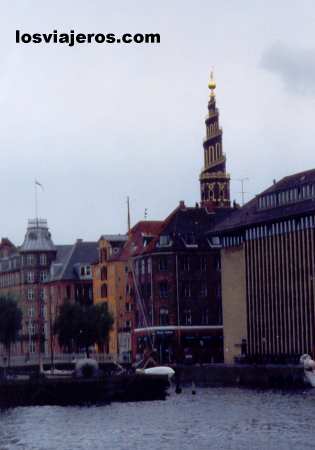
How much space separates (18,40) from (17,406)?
202ft

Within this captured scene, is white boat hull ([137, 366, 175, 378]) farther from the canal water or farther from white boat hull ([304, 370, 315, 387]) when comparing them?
the canal water

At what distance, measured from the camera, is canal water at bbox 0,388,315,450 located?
322 ft

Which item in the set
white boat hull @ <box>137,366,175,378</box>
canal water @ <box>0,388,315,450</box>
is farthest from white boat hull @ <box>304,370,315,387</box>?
white boat hull @ <box>137,366,175,378</box>

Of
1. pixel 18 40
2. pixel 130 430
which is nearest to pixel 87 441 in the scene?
pixel 130 430

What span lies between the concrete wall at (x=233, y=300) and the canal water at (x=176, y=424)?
4504cm

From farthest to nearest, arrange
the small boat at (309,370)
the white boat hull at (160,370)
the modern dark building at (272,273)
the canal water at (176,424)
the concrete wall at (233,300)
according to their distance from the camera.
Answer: the concrete wall at (233,300) < the modern dark building at (272,273) < the white boat hull at (160,370) < the small boat at (309,370) < the canal water at (176,424)

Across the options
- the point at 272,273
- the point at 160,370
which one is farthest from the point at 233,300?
the point at 160,370

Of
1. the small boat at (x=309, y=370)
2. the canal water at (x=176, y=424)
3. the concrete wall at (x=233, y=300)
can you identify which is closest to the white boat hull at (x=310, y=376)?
the small boat at (x=309, y=370)

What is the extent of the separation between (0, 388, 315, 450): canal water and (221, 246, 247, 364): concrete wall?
45.0 m

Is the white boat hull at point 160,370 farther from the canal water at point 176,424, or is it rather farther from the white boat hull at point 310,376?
the canal water at point 176,424

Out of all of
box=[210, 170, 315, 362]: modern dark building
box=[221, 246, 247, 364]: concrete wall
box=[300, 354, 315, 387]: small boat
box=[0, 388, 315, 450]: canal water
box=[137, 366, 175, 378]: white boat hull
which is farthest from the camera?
box=[221, 246, 247, 364]: concrete wall

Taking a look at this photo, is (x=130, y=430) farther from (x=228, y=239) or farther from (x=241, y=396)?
(x=228, y=239)

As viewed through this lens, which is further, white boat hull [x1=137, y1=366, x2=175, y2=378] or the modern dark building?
the modern dark building

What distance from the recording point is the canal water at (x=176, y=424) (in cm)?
9806
